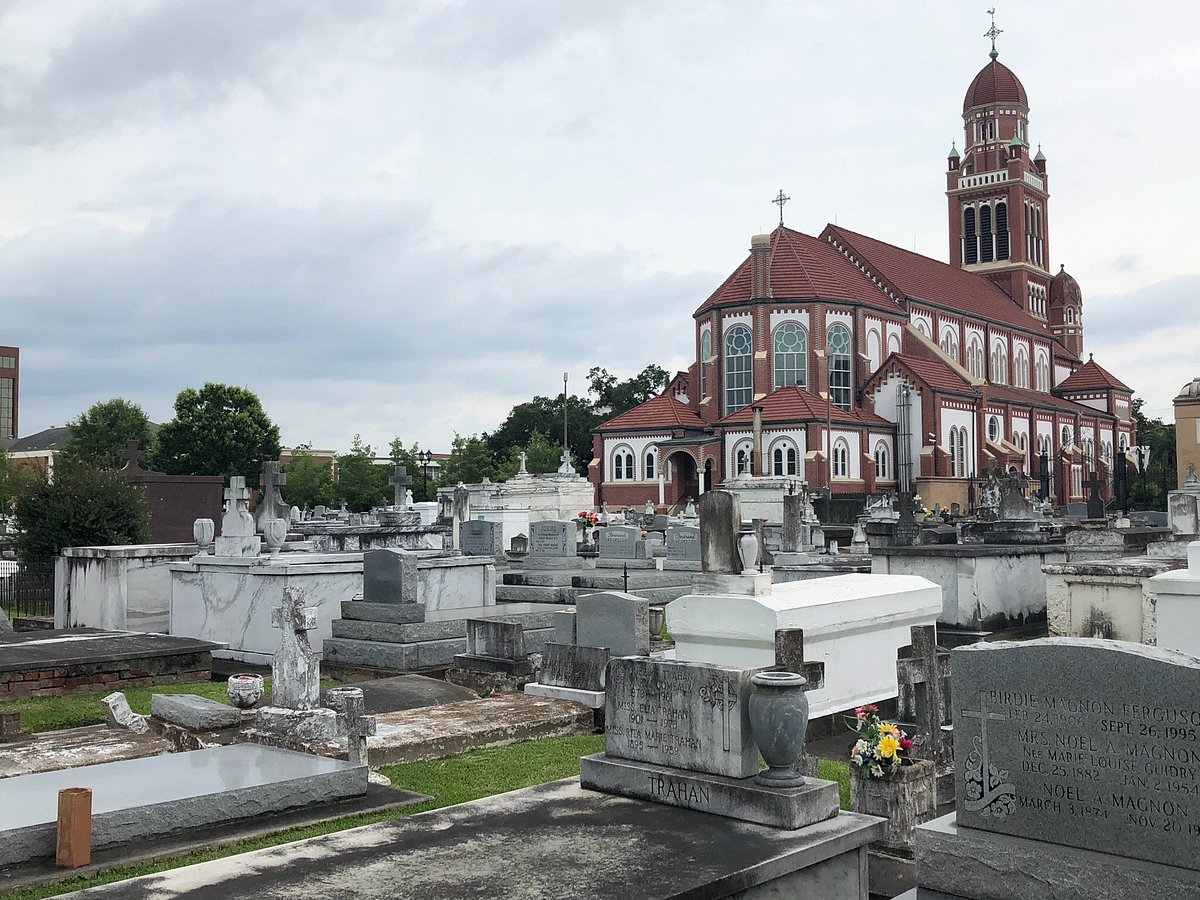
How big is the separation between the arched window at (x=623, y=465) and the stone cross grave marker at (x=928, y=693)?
49166mm

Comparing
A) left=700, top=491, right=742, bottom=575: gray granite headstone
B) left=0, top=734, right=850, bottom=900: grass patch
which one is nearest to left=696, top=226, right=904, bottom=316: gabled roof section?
left=700, top=491, right=742, bottom=575: gray granite headstone

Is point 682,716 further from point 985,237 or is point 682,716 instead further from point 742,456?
point 985,237

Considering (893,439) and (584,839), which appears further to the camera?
(893,439)

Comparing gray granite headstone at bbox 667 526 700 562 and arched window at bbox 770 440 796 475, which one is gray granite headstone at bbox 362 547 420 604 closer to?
gray granite headstone at bbox 667 526 700 562

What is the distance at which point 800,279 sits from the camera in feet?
186

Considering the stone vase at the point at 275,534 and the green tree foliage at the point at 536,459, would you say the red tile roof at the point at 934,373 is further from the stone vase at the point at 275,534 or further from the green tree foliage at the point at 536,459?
the stone vase at the point at 275,534

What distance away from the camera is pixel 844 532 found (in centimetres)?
3028

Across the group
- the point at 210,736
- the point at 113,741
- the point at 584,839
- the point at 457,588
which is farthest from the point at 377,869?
the point at 457,588

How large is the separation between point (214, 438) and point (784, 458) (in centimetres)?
3417

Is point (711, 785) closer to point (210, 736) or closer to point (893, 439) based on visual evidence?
point (210, 736)

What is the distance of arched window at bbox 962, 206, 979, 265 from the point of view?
79.0 meters

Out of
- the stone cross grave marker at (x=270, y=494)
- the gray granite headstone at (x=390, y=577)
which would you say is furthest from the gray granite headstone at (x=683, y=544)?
the gray granite headstone at (x=390, y=577)

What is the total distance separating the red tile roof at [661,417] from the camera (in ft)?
186

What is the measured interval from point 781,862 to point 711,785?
31.1 inches
